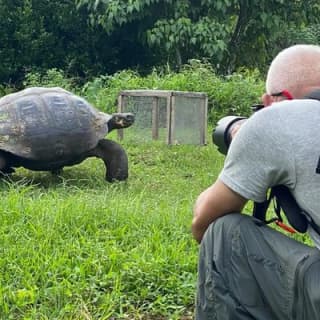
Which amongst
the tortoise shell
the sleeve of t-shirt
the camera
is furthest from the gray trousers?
the tortoise shell

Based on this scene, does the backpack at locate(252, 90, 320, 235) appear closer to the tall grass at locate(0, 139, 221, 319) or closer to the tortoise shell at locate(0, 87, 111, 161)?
the tall grass at locate(0, 139, 221, 319)

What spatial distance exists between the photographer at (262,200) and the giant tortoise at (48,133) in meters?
3.29

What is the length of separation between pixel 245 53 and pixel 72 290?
983cm

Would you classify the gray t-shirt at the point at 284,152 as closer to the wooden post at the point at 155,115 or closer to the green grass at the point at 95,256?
the green grass at the point at 95,256

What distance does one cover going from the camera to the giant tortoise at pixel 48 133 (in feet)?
17.4

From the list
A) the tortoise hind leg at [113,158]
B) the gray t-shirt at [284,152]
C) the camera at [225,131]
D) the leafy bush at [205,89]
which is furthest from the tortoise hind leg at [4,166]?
the gray t-shirt at [284,152]

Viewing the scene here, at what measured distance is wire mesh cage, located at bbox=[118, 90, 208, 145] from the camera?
684 cm

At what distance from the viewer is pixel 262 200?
6.78ft

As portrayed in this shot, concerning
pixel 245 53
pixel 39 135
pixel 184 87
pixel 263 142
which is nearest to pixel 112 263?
pixel 263 142

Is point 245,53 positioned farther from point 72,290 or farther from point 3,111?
point 72,290

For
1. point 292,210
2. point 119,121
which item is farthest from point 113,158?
point 292,210

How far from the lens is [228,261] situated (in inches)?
82.1

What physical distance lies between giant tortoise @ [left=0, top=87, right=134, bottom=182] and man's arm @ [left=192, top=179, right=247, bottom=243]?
10.6 ft

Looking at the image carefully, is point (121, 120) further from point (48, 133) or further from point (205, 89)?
point (205, 89)
